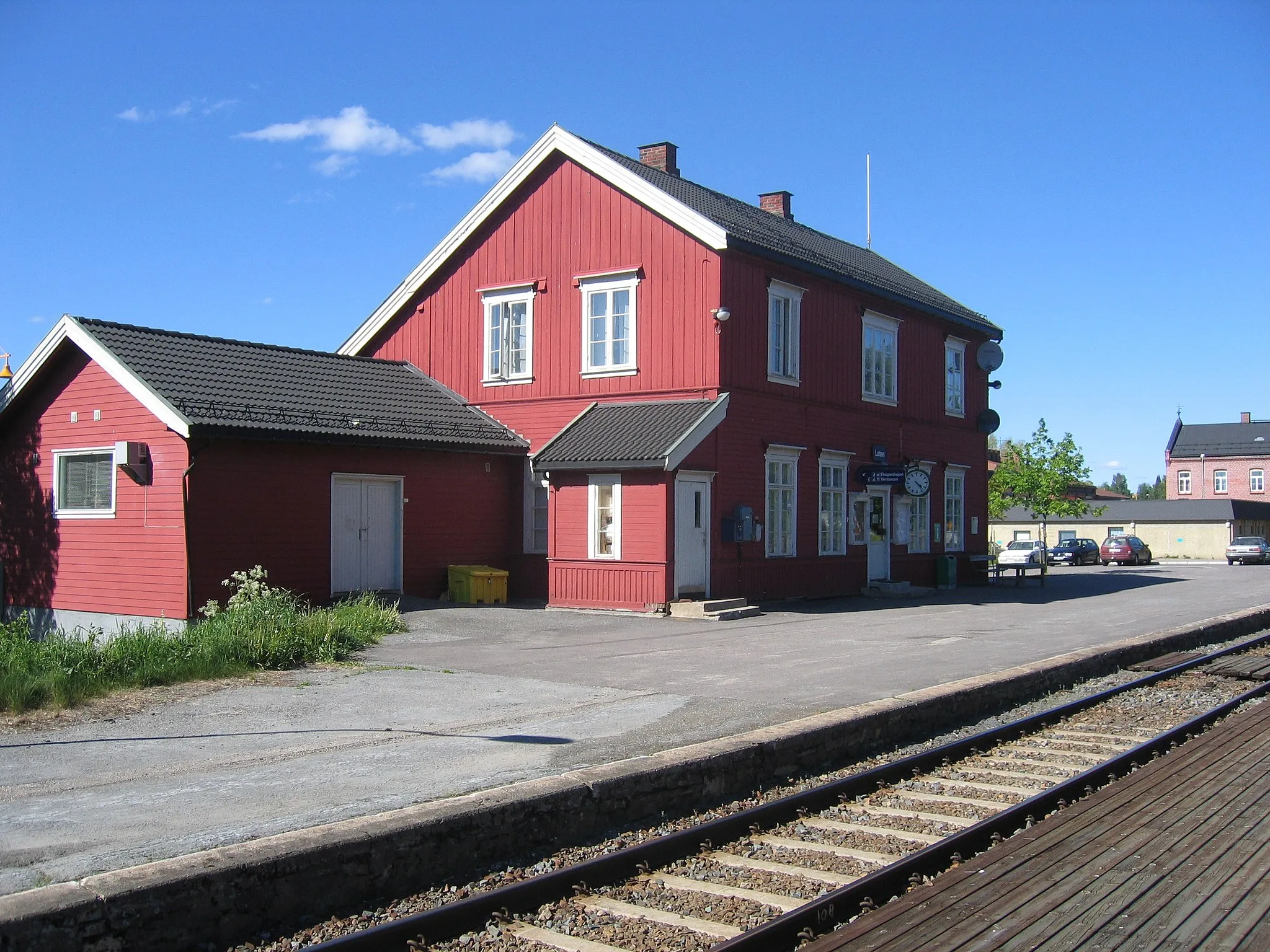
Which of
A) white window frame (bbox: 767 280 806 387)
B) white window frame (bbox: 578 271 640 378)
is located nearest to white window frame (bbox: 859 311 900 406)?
white window frame (bbox: 767 280 806 387)

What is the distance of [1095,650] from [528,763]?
348 inches

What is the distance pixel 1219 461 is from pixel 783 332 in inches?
2850

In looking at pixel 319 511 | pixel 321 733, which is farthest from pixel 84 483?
pixel 321 733

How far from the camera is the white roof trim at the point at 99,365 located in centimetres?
1642

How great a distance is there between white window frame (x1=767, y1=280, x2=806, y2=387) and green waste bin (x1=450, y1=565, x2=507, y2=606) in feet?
20.5

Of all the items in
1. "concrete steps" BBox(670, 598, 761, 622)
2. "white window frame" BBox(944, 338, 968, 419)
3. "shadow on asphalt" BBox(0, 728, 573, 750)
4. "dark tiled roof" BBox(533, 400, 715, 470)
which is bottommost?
"shadow on asphalt" BBox(0, 728, 573, 750)

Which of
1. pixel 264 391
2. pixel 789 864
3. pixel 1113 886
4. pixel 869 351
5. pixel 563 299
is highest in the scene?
pixel 563 299

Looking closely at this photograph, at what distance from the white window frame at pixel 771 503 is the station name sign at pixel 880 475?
259 cm

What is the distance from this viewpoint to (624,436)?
1981 centimetres

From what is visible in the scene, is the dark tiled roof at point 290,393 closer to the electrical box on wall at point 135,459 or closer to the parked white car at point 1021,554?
the electrical box on wall at point 135,459

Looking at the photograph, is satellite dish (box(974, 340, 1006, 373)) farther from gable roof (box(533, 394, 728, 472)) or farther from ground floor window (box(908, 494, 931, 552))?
gable roof (box(533, 394, 728, 472))

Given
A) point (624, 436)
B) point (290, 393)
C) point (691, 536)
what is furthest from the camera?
point (624, 436)

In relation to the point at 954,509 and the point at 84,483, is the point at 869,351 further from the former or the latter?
the point at 84,483

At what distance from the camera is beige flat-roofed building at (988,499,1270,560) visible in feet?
206
